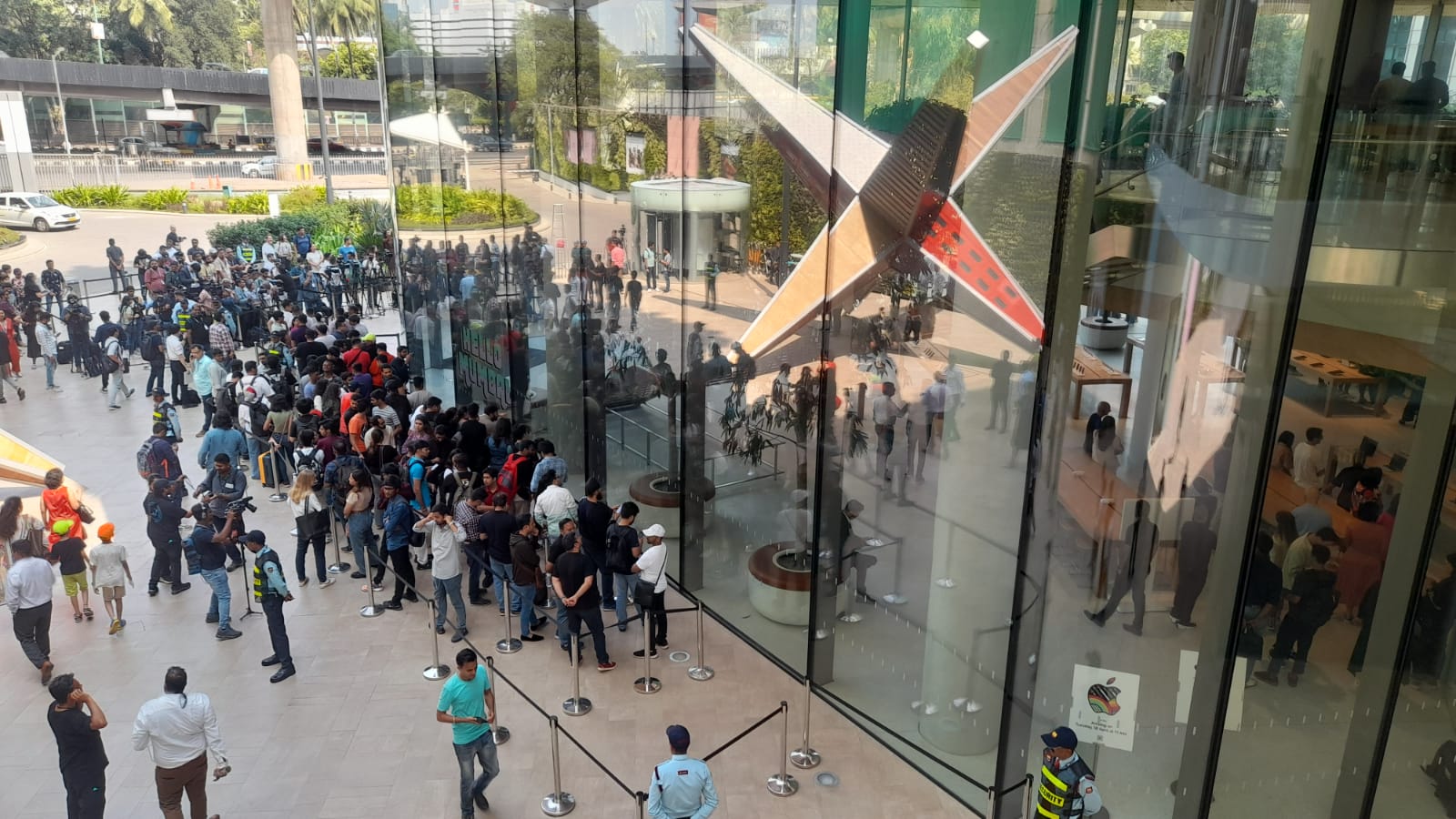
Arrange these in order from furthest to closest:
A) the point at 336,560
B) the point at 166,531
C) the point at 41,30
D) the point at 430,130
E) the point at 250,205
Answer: the point at 41,30 → the point at 250,205 → the point at 430,130 → the point at 336,560 → the point at 166,531

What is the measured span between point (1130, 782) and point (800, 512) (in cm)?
391

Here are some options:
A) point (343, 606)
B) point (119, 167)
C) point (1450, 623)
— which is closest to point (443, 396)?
point (343, 606)

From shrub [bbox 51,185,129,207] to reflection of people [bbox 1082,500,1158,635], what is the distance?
49336mm

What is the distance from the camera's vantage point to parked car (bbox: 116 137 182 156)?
55.2 metres

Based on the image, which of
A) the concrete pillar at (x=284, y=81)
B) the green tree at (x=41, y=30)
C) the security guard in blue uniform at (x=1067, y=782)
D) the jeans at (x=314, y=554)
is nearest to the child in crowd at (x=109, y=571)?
the jeans at (x=314, y=554)

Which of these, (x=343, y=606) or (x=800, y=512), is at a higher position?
(x=800, y=512)

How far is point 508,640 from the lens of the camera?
9930mm

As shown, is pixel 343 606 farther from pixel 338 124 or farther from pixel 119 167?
pixel 338 124

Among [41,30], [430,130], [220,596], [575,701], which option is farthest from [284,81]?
[575,701]

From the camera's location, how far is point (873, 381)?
8.52m

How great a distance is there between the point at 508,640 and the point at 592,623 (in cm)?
132

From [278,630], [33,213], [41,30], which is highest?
[41,30]

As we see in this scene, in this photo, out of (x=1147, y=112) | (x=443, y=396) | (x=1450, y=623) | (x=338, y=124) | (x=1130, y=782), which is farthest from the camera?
(x=338, y=124)

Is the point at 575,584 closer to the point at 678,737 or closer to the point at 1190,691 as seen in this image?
the point at 678,737
